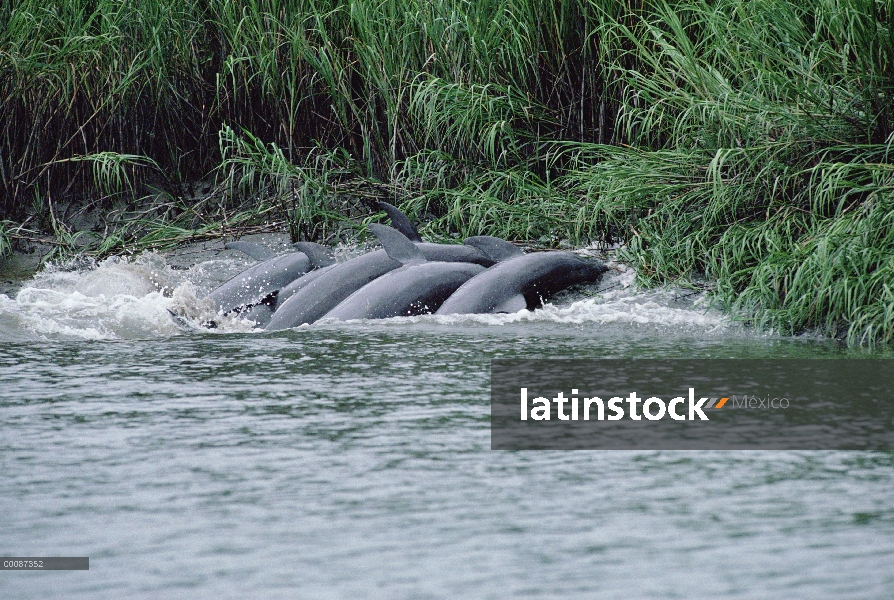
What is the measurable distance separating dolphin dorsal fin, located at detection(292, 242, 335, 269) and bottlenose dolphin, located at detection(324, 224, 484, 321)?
0.74 m

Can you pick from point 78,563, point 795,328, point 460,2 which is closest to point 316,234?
point 460,2

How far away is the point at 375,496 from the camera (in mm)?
3018

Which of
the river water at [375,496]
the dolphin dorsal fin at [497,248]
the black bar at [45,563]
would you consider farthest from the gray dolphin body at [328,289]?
the black bar at [45,563]

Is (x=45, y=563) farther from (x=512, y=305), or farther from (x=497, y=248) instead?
(x=497, y=248)

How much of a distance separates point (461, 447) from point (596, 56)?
5.27 meters

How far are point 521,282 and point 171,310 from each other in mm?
2055

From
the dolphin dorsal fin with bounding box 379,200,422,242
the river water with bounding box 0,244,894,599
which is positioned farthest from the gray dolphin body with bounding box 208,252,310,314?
the river water with bounding box 0,244,894,599

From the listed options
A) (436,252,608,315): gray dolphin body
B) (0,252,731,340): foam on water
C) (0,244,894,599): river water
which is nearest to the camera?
(0,244,894,599): river water

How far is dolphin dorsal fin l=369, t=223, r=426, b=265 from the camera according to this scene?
7.01m

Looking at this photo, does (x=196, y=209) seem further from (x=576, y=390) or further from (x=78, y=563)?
(x=78, y=563)

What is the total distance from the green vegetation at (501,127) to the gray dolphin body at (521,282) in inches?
12.4

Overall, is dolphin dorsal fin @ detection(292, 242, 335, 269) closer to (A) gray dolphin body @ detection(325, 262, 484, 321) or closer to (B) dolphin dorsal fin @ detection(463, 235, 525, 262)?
(A) gray dolphin body @ detection(325, 262, 484, 321)

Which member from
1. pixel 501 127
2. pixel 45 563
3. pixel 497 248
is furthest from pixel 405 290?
pixel 45 563

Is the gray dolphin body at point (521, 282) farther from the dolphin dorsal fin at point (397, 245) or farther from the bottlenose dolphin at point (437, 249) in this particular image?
the dolphin dorsal fin at point (397, 245)
